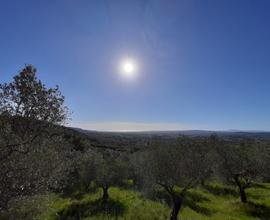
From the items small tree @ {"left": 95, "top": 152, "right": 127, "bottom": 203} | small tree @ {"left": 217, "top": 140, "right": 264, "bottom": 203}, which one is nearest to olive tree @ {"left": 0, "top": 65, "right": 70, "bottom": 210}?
small tree @ {"left": 95, "top": 152, "right": 127, "bottom": 203}

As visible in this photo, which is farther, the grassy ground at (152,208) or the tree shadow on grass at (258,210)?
the tree shadow on grass at (258,210)

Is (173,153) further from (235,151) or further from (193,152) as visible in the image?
(235,151)

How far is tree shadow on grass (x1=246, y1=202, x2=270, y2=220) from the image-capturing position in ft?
106

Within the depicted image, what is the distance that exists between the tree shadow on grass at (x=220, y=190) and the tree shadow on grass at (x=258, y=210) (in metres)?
10.8

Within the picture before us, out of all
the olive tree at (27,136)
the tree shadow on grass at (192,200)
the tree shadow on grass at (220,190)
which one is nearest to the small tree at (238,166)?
the tree shadow on grass at (192,200)

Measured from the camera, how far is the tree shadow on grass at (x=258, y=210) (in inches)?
1267

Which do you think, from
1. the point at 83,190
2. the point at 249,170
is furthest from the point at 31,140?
the point at 83,190

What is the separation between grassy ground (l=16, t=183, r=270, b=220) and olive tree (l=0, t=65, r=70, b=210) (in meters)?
15.8

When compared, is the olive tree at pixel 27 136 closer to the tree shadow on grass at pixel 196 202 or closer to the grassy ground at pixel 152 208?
the grassy ground at pixel 152 208

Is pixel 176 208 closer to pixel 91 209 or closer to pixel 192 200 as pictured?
pixel 91 209

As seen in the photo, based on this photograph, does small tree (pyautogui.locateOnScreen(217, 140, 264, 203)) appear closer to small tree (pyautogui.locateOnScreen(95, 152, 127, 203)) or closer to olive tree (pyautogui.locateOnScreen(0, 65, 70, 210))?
small tree (pyautogui.locateOnScreen(95, 152, 127, 203))

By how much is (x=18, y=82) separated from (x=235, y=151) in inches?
1565

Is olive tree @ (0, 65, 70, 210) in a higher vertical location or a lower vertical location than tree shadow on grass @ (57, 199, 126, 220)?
higher

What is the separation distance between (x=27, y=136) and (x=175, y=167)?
18.3 m
